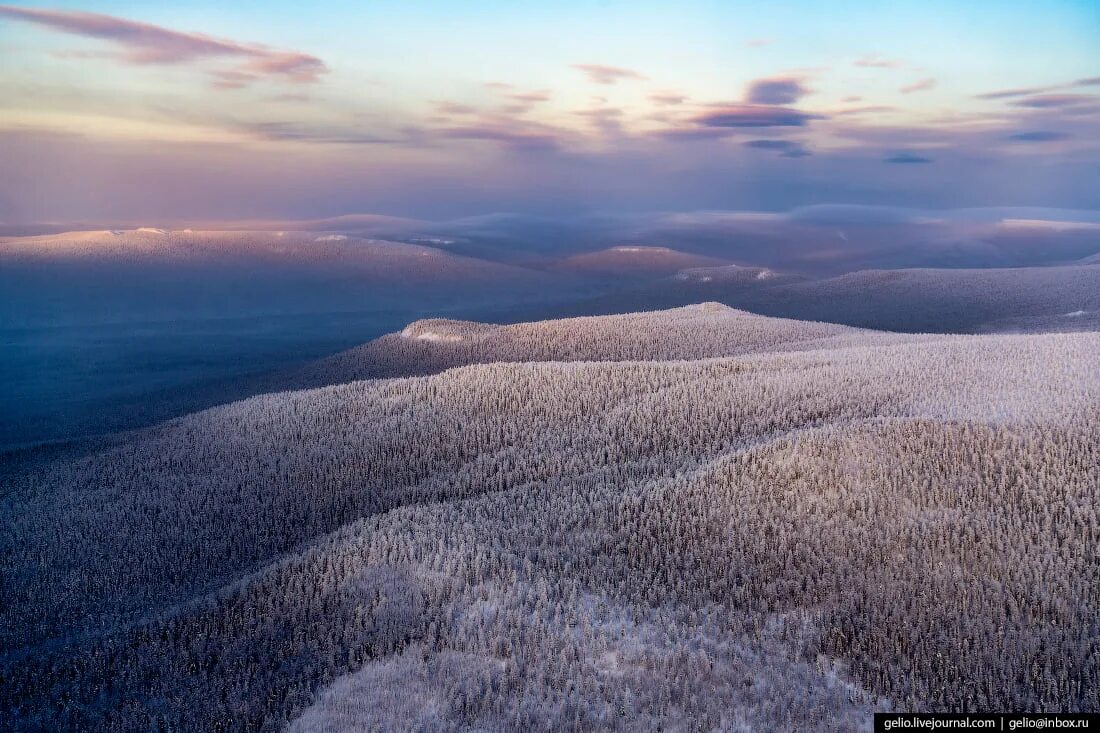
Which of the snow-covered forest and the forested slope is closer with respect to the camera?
the snow-covered forest

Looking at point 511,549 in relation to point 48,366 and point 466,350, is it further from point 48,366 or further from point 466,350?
point 48,366

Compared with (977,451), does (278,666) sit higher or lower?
lower

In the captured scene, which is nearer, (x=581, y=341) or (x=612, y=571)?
(x=612, y=571)

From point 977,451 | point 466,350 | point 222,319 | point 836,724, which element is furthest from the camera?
point 222,319

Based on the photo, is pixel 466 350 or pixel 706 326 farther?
pixel 466 350

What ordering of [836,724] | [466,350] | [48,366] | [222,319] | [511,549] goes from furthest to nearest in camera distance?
[222,319], [48,366], [466,350], [511,549], [836,724]

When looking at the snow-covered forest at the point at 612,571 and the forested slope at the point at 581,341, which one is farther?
the forested slope at the point at 581,341

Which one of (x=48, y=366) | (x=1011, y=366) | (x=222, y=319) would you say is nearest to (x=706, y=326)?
(x=1011, y=366)

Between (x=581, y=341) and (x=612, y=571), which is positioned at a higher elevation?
(x=581, y=341)
